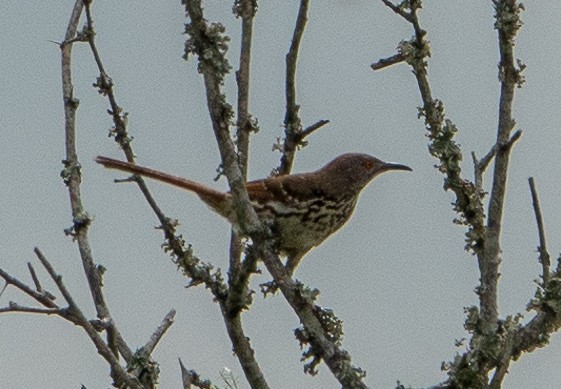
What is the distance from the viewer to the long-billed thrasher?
18.5 ft

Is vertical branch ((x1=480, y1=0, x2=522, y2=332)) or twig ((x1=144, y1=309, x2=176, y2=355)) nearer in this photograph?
vertical branch ((x1=480, y1=0, x2=522, y2=332))

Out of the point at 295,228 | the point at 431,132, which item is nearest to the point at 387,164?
the point at 295,228

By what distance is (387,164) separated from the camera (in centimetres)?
717

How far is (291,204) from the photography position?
579 centimetres

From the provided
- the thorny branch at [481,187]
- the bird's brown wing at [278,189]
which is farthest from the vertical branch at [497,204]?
the bird's brown wing at [278,189]

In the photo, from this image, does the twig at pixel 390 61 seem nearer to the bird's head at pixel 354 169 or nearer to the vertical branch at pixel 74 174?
the vertical branch at pixel 74 174

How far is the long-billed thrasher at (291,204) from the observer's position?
5.62 meters

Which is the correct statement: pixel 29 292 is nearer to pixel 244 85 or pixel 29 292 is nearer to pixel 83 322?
pixel 83 322

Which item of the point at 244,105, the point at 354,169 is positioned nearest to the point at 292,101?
the point at 244,105

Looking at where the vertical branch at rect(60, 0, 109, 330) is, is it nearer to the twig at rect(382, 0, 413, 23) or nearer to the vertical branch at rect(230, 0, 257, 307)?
the vertical branch at rect(230, 0, 257, 307)

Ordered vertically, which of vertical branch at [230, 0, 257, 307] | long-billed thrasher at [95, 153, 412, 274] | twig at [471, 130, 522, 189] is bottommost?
twig at [471, 130, 522, 189]

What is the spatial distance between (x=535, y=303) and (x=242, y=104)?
129cm

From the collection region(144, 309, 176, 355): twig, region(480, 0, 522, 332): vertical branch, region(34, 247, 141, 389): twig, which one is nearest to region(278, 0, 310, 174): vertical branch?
region(480, 0, 522, 332): vertical branch

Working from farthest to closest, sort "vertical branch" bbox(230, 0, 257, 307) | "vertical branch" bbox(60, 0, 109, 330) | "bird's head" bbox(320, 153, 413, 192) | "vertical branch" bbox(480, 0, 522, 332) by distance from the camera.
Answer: "bird's head" bbox(320, 153, 413, 192)
"vertical branch" bbox(60, 0, 109, 330)
"vertical branch" bbox(230, 0, 257, 307)
"vertical branch" bbox(480, 0, 522, 332)
